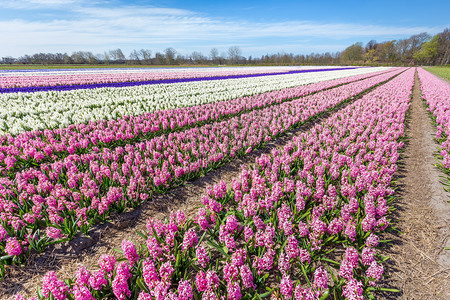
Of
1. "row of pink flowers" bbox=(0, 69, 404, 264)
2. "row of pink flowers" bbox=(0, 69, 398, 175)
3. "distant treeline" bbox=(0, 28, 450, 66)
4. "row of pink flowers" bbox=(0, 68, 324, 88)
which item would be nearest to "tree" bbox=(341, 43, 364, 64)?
"distant treeline" bbox=(0, 28, 450, 66)

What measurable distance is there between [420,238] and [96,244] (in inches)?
246

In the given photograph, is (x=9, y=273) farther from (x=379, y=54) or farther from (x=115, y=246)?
(x=379, y=54)

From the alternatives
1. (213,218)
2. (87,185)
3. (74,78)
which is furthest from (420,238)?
(74,78)

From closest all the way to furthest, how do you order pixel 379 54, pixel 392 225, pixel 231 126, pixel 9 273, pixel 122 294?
pixel 122 294, pixel 9 273, pixel 392 225, pixel 231 126, pixel 379 54

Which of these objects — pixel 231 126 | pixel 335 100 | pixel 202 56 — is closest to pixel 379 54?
pixel 202 56

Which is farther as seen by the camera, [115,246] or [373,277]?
[115,246]

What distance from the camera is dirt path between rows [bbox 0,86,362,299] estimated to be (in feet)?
10.9

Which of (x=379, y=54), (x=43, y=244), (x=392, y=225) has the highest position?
(x=379, y=54)

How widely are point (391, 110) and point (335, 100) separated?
4.00m

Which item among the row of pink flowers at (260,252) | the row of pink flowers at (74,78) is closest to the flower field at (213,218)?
the row of pink flowers at (260,252)

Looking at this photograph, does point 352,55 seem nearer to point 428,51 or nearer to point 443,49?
point 428,51

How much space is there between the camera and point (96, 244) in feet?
13.1

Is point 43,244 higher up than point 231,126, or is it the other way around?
point 231,126

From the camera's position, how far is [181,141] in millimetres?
7973
